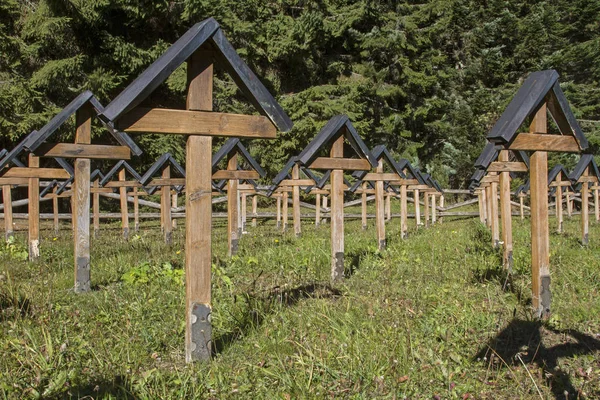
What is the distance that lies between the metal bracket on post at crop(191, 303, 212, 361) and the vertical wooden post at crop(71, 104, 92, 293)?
11.0 feet

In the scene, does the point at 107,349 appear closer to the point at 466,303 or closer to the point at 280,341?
the point at 280,341

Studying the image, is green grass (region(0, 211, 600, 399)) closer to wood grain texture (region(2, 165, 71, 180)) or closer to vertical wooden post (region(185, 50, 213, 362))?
vertical wooden post (region(185, 50, 213, 362))

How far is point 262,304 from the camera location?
5.45 metres

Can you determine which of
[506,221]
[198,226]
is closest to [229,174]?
[506,221]

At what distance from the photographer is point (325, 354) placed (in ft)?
13.2

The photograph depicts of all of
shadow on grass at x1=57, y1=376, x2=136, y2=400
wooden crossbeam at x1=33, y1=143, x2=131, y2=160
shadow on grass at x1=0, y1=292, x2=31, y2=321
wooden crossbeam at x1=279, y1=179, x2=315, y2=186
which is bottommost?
shadow on grass at x1=57, y1=376, x2=136, y2=400

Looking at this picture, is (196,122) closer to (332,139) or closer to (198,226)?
(198,226)

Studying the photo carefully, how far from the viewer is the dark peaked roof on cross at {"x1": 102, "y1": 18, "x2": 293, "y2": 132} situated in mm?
3973

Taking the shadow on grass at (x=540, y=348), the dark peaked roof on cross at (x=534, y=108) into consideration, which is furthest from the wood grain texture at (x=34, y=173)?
the shadow on grass at (x=540, y=348)

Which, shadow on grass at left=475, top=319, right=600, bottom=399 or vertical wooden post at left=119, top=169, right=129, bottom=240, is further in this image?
vertical wooden post at left=119, top=169, right=129, bottom=240

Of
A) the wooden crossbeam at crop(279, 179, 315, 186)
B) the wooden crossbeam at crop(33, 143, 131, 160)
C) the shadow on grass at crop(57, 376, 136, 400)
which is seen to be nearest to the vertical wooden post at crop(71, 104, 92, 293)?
the wooden crossbeam at crop(33, 143, 131, 160)

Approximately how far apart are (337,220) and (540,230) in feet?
9.87

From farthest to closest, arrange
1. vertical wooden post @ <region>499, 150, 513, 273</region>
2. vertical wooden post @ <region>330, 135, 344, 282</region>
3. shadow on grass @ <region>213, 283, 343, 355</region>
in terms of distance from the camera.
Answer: vertical wooden post @ <region>499, 150, 513, 273</region>, vertical wooden post @ <region>330, 135, 344, 282</region>, shadow on grass @ <region>213, 283, 343, 355</region>

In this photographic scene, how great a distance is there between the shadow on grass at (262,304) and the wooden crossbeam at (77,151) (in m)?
3.02
